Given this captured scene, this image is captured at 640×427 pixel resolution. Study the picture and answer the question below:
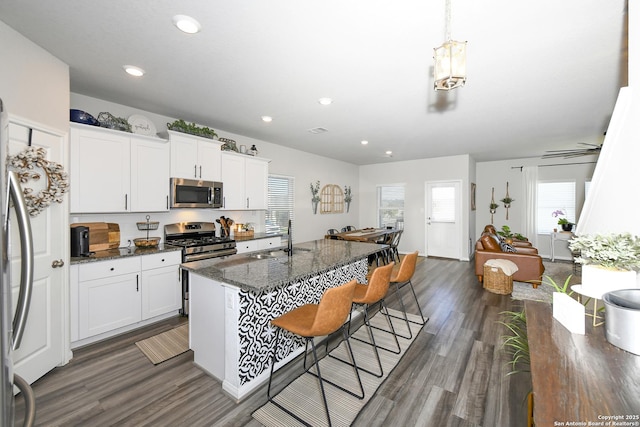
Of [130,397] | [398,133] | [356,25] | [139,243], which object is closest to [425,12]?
[356,25]

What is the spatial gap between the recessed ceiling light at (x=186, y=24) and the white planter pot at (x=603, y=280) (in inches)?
112

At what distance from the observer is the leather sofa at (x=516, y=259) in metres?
4.53

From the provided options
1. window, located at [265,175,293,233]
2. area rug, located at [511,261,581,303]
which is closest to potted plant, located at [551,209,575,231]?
area rug, located at [511,261,581,303]

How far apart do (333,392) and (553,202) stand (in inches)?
312

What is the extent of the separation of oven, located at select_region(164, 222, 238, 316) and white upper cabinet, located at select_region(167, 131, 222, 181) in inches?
30.3

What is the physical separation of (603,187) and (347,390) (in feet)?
7.63

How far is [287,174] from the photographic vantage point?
5.98 m

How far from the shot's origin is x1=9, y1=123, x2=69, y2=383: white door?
2057 millimetres

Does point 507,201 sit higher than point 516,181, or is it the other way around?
point 516,181

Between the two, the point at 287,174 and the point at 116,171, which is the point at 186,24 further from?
the point at 287,174

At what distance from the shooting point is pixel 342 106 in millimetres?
3525

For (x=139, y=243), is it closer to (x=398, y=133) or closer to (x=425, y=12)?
(x=425, y=12)

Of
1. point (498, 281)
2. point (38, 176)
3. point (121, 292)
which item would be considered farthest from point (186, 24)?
point (498, 281)

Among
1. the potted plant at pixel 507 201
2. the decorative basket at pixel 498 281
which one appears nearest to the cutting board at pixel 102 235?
the decorative basket at pixel 498 281
